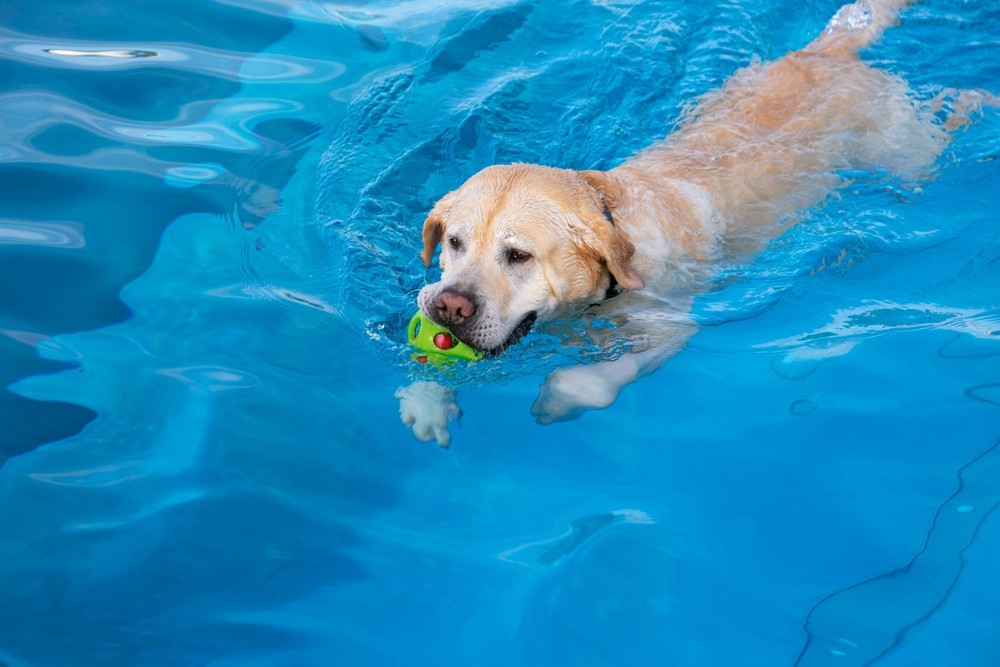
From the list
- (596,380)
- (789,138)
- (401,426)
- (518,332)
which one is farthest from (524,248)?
(789,138)

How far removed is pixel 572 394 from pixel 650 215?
1262mm

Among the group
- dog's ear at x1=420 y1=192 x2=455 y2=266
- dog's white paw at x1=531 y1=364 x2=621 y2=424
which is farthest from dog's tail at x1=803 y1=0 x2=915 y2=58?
dog's white paw at x1=531 y1=364 x2=621 y2=424

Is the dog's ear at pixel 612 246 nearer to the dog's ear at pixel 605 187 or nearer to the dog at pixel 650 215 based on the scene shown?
the dog at pixel 650 215

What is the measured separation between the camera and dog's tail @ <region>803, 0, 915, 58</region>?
21.2 feet

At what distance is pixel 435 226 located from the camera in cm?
474

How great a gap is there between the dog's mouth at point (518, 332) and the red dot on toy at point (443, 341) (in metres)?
0.19

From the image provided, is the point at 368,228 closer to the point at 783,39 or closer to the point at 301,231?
the point at 301,231

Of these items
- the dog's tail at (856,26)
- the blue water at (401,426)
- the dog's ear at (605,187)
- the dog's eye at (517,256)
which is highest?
the dog's tail at (856,26)

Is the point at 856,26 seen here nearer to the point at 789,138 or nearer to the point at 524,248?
the point at 789,138

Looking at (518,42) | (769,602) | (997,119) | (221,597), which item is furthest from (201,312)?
(997,119)

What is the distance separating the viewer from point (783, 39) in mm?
7484

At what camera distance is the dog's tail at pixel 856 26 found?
6461 millimetres

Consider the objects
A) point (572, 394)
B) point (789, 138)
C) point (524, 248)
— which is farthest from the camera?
point (789, 138)

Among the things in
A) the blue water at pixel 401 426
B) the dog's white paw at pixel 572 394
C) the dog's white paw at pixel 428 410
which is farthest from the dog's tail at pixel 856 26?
the dog's white paw at pixel 428 410
